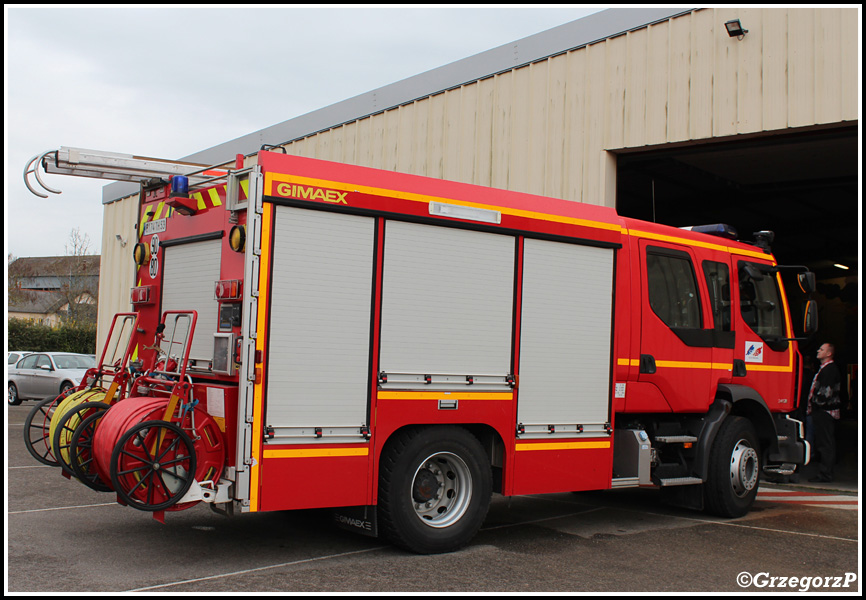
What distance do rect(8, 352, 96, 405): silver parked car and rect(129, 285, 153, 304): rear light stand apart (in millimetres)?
14725

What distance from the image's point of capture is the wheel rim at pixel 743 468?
8.46 metres

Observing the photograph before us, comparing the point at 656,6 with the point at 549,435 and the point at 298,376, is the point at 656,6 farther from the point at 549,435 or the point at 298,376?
the point at 298,376

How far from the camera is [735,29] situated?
9891 mm

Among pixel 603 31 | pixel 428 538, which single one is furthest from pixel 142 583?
pixel 603 31

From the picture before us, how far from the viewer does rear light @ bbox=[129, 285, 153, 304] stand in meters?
7.32

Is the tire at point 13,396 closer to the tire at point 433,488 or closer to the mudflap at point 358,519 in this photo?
the mudflap at point 358,519

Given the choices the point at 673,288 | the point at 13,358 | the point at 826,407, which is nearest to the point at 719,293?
the point at 673,288

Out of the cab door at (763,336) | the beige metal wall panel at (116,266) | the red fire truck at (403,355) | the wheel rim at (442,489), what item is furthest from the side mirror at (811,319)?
the beige metal wall panel at (116,266)

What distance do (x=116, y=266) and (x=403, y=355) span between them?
1663 centimetres

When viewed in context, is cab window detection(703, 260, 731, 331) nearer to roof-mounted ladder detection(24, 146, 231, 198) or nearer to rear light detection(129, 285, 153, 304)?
roof-mounted ladder detection(24, 146, 231, 198)

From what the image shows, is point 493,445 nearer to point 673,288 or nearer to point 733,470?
point 673,288

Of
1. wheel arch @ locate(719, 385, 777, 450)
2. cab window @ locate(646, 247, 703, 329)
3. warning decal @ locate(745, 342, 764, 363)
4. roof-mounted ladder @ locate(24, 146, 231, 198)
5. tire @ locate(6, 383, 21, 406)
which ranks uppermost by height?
roof-mounted ladder @ locate(24, 146, 231, 198)

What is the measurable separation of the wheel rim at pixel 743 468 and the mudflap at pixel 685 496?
0.39 meters

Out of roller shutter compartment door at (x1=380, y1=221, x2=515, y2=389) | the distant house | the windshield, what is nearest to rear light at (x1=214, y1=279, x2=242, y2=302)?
roller shutter compartment door at (x1=380, y1=221, x2=515, y2=389)
